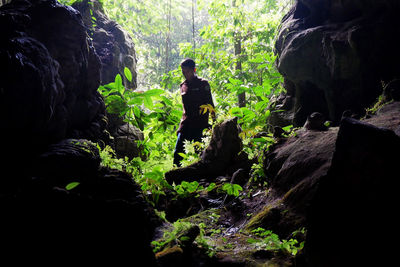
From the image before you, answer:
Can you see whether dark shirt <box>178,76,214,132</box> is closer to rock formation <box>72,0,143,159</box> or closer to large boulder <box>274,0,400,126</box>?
rock formation <box>72,0,143,159</box>

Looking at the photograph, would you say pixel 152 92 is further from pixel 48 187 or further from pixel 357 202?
pixel 357 202

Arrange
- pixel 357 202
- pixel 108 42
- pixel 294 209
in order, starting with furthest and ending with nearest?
pixel 108 42
pixel 294 209
pixel 357 202

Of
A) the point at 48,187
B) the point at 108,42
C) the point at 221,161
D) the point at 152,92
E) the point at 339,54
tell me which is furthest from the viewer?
the point at 108,42

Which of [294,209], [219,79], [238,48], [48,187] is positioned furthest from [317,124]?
[238,48]

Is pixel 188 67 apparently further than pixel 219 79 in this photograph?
No

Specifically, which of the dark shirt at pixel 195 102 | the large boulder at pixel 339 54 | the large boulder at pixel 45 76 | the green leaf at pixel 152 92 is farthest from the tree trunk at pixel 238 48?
the large boulder at pixel 45 76

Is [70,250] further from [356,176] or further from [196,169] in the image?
[196,169]

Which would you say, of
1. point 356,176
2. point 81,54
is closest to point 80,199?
point 356,176

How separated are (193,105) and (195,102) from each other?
9 cm

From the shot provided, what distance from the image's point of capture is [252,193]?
13.1 feet

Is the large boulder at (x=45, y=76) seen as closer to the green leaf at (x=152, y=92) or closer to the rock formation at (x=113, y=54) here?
the green leaf at (x=152, y=92)

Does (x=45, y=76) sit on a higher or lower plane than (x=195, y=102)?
lower

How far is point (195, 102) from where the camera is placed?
247 inches

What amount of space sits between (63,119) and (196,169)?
3.03 meters
